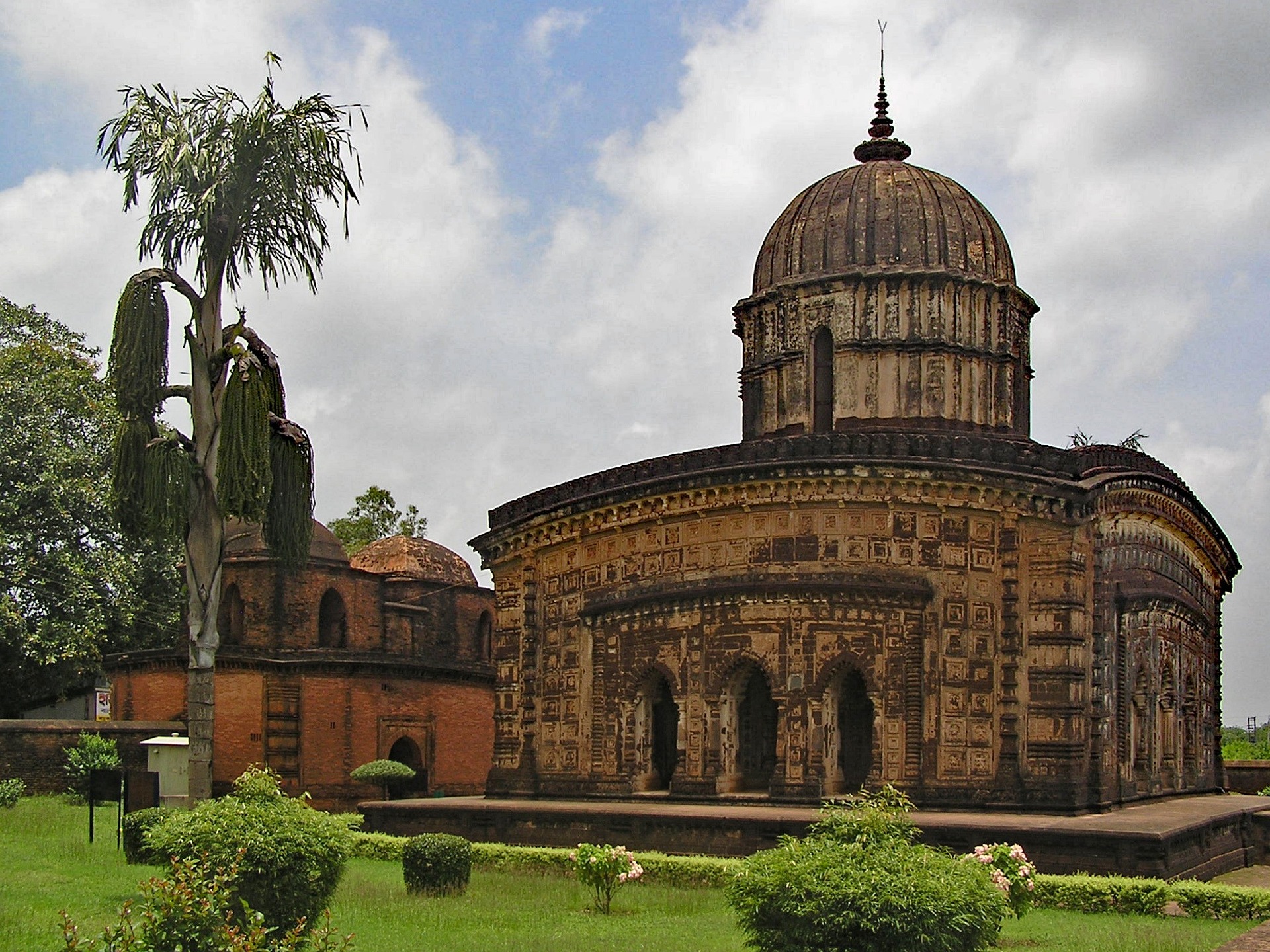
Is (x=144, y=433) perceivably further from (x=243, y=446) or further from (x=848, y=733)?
(x=848, y=733)

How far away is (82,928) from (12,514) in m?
21.4

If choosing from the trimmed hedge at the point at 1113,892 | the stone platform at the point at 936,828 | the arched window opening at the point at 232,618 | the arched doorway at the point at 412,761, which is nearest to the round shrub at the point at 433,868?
the trimmed hedge at the point at 1113,892

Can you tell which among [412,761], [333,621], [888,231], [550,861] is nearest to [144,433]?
[550,861]

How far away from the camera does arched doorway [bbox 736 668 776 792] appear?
22.1m

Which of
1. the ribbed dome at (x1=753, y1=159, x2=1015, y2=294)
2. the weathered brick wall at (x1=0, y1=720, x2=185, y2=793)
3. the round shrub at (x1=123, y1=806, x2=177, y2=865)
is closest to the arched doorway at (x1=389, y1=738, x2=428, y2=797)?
the weathered brick wall at (x1=0, y1=720, x2=185, y2=793)

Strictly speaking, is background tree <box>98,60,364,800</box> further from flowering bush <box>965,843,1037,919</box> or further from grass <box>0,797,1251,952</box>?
flowering bush <box>965,843,1037,919</box>

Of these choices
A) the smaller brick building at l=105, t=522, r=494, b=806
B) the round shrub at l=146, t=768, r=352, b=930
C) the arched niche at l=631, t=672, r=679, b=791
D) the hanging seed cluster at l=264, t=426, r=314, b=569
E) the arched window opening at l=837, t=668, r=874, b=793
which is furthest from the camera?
the smaller brick building at l=105, t=522, r=494, b=806

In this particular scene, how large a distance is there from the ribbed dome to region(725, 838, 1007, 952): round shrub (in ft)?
50.6

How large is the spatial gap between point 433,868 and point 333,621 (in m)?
17.4

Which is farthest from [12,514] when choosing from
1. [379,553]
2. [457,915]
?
[457,915]

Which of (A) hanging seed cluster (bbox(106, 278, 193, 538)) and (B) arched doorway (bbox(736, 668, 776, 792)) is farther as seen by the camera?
(B) arched doorway (bbox(736, 668, 776, 792))

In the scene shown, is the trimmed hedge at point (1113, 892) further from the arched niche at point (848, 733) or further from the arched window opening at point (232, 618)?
the arched window opening at point (232, 618)

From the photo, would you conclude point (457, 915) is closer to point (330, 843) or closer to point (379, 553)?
point (330, 843)

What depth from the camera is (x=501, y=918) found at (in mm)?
14602
